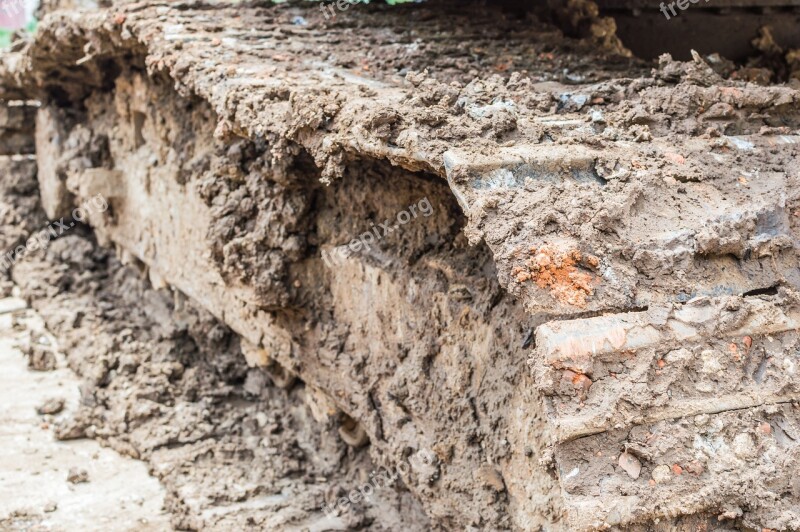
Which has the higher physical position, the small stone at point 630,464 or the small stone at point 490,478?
the small stone at point 630,464

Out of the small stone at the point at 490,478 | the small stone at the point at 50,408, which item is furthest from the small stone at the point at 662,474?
the small stone at the point at 50,408

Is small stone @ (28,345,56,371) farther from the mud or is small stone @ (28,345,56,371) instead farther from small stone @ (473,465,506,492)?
small stone @ (473,465,506,492)

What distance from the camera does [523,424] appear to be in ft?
8.30

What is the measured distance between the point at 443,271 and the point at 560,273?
0.94m

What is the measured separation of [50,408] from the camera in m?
4.41

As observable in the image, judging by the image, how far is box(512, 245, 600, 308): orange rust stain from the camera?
1.90m

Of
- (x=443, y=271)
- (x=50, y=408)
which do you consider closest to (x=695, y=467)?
(x=443, y=271)

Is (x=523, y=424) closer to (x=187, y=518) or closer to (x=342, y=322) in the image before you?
(x=342, y=322)

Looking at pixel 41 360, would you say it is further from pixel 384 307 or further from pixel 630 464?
pixel 630 464

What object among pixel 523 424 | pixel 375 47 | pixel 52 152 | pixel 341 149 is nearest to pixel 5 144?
pixel 52 152

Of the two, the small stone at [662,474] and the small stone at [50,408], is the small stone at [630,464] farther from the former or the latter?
the small stone at [50,408]

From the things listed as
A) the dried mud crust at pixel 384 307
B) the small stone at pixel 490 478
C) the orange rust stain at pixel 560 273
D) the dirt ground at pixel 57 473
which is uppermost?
the orange rust stain at pixel 560 273

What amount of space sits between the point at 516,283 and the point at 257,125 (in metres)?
1.39

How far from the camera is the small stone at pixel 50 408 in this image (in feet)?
14.5
